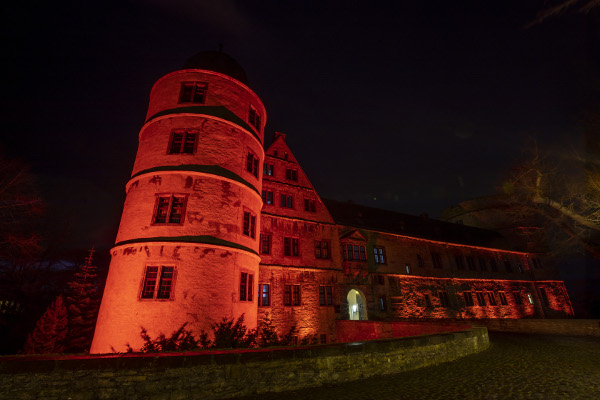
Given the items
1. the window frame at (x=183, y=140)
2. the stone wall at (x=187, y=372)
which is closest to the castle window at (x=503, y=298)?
the stone wall at (x=187, y=372)

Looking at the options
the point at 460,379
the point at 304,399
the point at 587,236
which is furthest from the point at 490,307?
the point at 304,399

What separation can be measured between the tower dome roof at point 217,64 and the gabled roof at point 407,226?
12881 mm

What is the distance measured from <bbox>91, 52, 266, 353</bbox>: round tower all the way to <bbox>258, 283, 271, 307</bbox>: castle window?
338 cm

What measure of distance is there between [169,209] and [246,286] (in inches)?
195

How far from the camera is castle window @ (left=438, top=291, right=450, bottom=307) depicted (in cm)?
2433

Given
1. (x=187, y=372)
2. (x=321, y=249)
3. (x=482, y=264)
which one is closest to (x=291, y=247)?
(x=321, y=249)

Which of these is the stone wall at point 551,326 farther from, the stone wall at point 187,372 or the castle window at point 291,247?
the stone wall at point 187,372

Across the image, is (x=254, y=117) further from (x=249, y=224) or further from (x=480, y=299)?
(x=480, y=299)

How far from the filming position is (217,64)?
15.4 m

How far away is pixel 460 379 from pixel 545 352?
703 centimetres

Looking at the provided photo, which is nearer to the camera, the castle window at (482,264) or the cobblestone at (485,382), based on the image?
the cobblestone at (485,382)

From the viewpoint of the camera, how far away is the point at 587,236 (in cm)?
1256

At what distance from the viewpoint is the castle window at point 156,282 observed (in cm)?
1023

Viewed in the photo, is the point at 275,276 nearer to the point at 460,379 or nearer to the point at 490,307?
the point at 460,379
